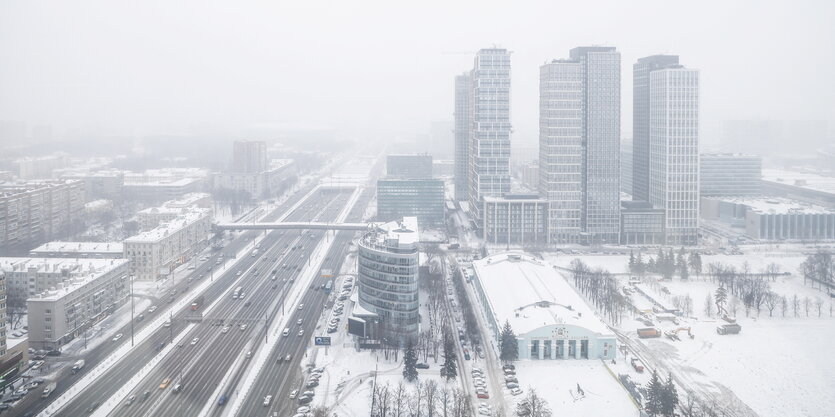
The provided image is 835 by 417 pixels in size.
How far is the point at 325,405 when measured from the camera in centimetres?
1112

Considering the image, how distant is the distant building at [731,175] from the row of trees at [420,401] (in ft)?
84.0

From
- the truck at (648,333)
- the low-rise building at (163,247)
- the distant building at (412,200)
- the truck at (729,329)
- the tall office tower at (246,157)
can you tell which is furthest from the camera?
the tall office tower at (246,157)

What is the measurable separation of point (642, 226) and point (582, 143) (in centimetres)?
445

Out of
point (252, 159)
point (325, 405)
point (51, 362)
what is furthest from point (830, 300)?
point (252, 159)

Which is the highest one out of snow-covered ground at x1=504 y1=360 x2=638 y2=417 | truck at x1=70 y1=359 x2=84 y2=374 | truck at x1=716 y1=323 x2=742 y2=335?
truck at x1=716 y1=323 x2=742 y2=335

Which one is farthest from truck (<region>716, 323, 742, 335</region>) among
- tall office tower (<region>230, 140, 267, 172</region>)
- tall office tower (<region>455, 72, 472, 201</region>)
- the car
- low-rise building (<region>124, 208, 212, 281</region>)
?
tall office tower (<region>230, 140, 267, 172</region>)

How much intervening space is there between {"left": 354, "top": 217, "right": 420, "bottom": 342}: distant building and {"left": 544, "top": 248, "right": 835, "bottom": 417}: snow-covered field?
5657mm

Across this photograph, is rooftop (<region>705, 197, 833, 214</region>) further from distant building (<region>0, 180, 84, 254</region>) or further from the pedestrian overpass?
distant building (<region>0, 180, 84, 254</region>)

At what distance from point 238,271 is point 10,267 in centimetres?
673

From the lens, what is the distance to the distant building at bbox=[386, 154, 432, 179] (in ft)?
131

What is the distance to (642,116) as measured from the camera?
2786 centimetres

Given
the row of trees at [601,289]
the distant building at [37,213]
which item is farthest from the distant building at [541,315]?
the distant building at [37,213]

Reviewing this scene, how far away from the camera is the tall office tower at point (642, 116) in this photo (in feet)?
88.4

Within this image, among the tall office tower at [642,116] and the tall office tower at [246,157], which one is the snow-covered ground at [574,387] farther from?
the tall office tower at [246,157]
